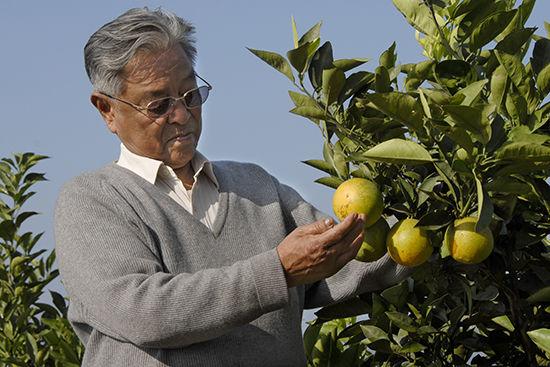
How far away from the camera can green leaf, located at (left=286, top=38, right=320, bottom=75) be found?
6.62 feet

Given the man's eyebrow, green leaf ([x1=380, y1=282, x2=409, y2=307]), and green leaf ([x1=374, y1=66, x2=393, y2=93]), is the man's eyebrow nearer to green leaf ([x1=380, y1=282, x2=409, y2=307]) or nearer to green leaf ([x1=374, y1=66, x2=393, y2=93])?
green leaf ([x1=374, y1=66, x2=393, y2=93])

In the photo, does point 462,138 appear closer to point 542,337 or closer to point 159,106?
point 542,337

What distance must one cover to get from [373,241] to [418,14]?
1.71ft

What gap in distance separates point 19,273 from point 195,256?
1739 millimetres

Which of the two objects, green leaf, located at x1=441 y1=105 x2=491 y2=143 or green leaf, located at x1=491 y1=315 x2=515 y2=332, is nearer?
green leaf, located at x1=441 y1=105 x2=491 y2=143

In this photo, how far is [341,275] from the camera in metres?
2.45

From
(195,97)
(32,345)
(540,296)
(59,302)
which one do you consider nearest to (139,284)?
(195,97)

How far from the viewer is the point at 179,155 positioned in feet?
7.99

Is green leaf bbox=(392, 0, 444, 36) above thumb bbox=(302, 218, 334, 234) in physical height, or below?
above

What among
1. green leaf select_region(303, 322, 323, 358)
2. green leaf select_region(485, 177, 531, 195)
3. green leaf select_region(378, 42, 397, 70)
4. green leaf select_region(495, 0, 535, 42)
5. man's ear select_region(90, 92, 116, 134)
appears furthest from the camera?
green leaf select_region(303, 322, 323, 358)

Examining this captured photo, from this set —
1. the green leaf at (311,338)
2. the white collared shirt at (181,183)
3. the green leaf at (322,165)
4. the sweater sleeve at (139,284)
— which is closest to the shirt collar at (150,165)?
the white collared shirt at (181,183)

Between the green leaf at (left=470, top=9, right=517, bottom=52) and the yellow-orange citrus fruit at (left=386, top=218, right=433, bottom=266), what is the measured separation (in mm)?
424

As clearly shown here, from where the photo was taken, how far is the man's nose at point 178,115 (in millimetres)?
2391

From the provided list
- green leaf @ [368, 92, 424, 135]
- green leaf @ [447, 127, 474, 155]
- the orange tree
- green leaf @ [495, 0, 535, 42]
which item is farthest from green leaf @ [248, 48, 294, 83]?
green leaf @ [495, 0, 535, 42]
